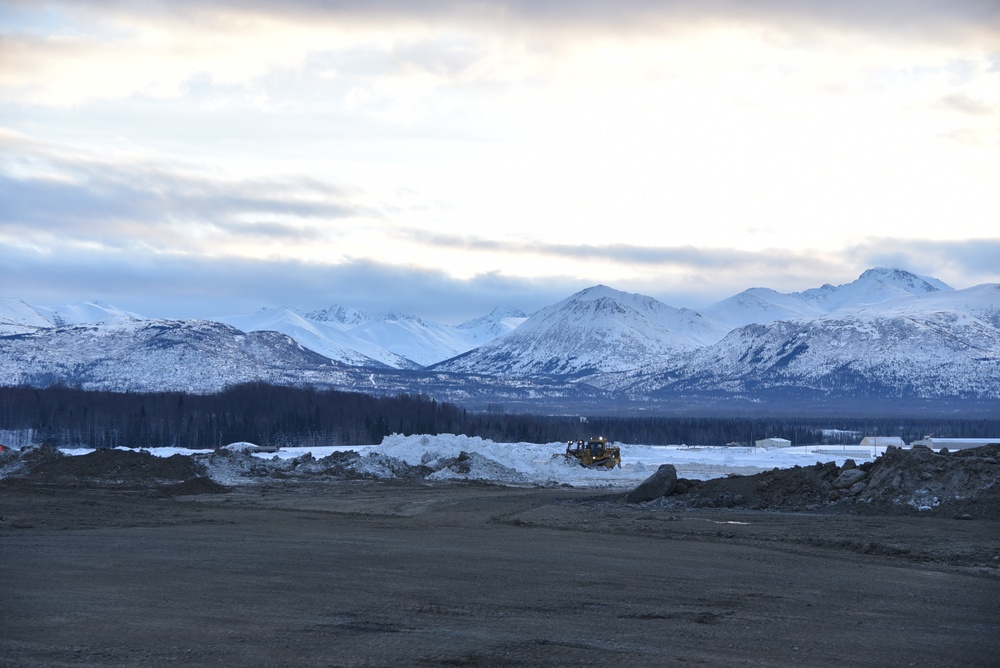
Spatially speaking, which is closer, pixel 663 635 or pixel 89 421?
pixel 663 635

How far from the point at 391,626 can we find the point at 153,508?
2218 cm

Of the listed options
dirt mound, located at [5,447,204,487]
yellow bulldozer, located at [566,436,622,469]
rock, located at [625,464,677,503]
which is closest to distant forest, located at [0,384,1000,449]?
yellow bulldozer, located at [566,436,622,469]

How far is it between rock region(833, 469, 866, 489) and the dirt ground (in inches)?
103

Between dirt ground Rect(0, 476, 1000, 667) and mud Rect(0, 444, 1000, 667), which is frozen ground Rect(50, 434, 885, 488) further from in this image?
dirt ground Rect(0, 476, 1000, 667)

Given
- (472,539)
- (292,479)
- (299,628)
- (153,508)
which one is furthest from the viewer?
(292,479)

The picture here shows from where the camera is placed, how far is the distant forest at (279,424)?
112938 mm

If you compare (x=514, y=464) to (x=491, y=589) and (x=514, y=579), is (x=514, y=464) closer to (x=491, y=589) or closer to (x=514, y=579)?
(x=514, y=579)

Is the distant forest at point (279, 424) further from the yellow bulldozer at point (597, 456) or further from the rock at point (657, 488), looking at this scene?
the rock at point (657, 488)

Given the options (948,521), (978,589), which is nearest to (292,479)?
(948,521)

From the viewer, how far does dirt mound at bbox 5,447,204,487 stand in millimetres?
50344

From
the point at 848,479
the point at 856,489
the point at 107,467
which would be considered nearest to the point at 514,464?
the point at 107,467

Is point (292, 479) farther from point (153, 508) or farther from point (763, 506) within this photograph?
point (763, 506)

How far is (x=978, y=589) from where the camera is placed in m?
20.5

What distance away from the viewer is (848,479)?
3753 centimetres
